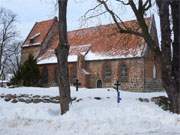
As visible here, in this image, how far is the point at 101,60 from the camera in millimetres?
60375

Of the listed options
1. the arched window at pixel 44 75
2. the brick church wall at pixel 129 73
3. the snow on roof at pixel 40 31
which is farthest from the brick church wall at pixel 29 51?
the brick church wall at pixel 129 73

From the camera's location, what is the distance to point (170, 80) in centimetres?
1947

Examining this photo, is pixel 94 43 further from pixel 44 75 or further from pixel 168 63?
pixel 168 63

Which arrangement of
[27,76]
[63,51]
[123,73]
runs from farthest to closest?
[123,73] → [27,76] → [63,51]

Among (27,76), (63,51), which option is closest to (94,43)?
(27,76)

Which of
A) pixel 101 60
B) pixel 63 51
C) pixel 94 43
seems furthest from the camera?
pixel 94 43

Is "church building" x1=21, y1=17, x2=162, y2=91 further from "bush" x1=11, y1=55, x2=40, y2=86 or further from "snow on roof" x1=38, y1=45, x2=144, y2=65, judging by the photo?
"bush" x1=11, y1=55, x2=40, y2=86

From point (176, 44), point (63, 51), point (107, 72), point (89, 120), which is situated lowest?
point (89, 120)

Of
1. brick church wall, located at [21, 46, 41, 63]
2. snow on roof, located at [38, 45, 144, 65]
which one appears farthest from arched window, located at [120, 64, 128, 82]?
brick church wall, located at [21, 46, 41, 63]

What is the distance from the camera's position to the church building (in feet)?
183

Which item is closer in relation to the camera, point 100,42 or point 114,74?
point 114,74

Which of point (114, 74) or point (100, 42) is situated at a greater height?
point (100, 42)

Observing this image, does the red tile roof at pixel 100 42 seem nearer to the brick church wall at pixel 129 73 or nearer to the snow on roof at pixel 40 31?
the brick church wall at pixel 129 73

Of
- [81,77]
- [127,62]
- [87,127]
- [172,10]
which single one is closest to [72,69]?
[81,77]
